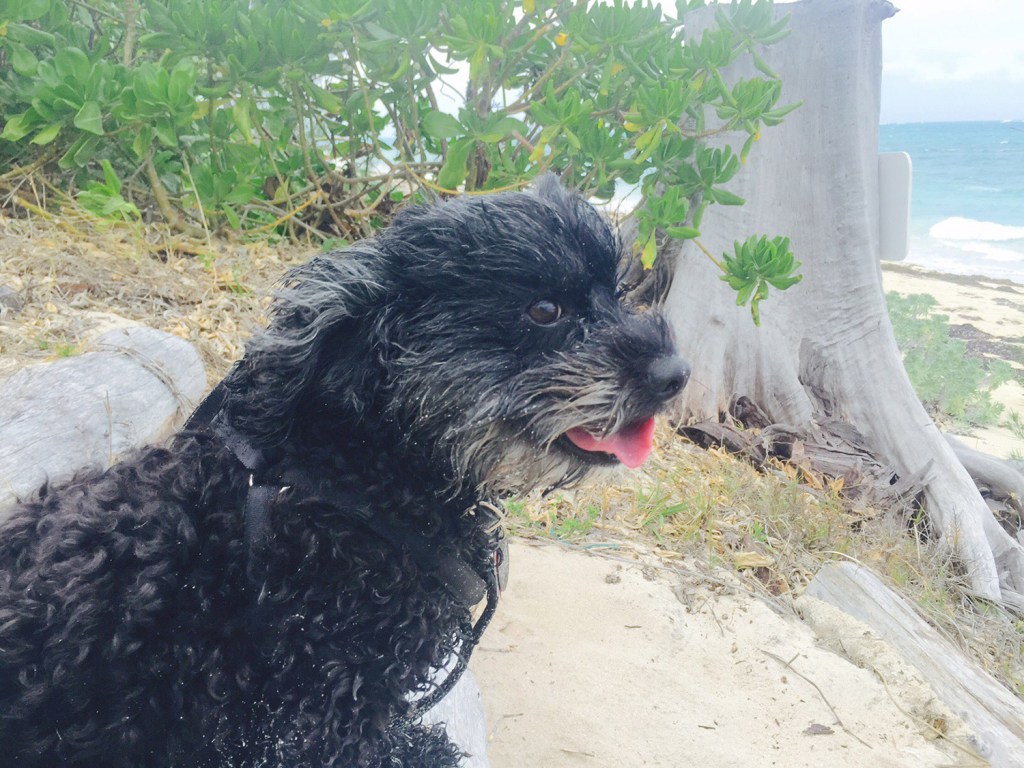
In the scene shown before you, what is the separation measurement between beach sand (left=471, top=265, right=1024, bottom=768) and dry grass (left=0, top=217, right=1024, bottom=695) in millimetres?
297

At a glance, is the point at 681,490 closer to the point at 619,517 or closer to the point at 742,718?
the point at 619,517

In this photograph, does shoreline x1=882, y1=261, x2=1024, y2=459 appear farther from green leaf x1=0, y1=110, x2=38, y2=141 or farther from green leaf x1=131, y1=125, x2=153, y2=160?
green leaf x1=0, y1=110, x2=38, y2=141

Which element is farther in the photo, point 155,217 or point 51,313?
point 155,217

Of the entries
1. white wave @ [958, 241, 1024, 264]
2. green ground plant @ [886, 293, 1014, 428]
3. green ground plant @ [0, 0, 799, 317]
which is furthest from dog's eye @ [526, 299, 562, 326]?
white wave @ [958, 241, 1024, 264]

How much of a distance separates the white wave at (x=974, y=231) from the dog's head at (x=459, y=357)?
35.1 meters

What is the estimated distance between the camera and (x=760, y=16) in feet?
15.6

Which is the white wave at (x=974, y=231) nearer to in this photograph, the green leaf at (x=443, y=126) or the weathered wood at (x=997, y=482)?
the weathered wood at (x=997, y=482)

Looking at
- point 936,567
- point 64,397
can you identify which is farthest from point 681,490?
point 64,397

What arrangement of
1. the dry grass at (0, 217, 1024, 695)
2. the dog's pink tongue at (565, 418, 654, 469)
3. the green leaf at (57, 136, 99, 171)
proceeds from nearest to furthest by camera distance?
the dog's pink tongue at (565, 418, 654, 469) → the dry grass at (0, 217, 1024, 695) → the green leaf at (57, 136, 99, 171)

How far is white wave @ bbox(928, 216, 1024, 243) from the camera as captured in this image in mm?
32250

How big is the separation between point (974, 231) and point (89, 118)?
36.0 metres

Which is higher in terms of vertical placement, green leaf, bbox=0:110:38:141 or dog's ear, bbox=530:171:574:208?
green leaf, bbox=0:110:38:141

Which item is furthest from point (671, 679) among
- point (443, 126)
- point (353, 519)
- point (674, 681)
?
point (443, 126)

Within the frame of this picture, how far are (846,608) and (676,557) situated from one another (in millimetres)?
829
